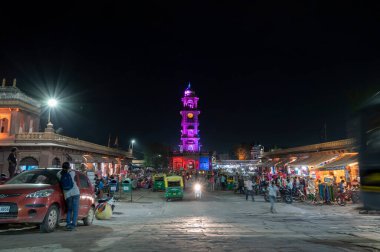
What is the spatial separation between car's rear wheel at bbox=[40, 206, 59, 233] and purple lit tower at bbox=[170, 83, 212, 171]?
343 ft

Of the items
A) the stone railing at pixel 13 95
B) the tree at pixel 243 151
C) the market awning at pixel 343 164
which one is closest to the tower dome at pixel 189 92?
the tree at pixel 243 151

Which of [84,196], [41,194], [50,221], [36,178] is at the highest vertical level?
[36,178]

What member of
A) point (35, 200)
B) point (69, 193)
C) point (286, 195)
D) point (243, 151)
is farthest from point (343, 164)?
point (243, 151)

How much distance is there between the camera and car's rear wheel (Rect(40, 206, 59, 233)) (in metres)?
9.02

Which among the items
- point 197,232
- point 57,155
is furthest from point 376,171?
point 57,155

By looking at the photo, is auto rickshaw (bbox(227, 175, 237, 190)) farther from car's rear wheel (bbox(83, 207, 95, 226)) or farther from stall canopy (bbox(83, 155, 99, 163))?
car's rear wheel (bbox(83, 207, 95, 226))

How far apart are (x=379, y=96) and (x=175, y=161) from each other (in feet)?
353

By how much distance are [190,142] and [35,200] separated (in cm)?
11328

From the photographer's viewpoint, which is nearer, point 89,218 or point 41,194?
point 41,194

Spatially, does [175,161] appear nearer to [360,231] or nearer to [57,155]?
[57,155]

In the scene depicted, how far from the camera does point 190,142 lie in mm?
121938

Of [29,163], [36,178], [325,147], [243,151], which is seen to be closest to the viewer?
[36,178]

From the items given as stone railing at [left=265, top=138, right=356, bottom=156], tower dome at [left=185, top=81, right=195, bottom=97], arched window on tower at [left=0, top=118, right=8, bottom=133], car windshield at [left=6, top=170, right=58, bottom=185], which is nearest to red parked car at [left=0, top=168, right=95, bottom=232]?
car windshield at [left=6, top=170, right=58, bottom=185]

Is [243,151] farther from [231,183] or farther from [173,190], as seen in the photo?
[173,190]
